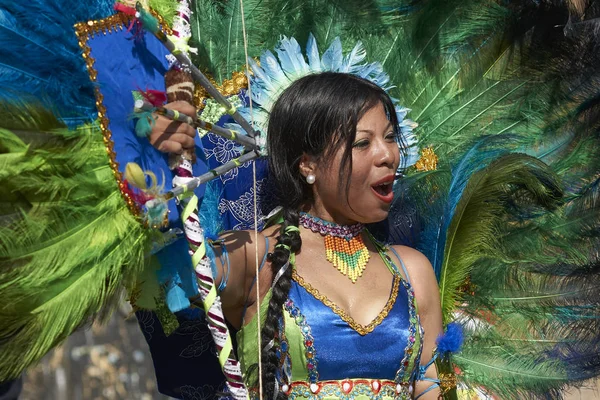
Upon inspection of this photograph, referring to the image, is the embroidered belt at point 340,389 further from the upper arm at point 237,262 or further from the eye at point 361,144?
the eye at point 361,144

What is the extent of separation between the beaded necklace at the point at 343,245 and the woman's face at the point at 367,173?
6 cm

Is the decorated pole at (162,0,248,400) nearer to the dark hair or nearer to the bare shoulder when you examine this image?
the dark hair

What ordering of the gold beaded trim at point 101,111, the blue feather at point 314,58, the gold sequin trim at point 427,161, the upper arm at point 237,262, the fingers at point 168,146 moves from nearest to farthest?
the gold beaded trim at point 101,111, the fingers at point 168,146, the upper arm at point 237,262, the blue feather at point 314,58, the gold sequin trim at point 427,161

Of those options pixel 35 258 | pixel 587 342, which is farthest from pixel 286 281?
pixel 587 342

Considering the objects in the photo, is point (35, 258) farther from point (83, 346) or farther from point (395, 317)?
point (83, 346)

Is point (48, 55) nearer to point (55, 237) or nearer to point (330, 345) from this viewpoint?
point (55, 237)

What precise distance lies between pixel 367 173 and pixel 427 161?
65 cm

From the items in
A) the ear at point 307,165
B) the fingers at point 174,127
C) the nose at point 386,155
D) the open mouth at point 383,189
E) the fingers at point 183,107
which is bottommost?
the open mouth at point 383,189

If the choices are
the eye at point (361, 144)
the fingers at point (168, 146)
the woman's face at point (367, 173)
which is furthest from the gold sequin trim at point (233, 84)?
the fingers at point (168, 146)

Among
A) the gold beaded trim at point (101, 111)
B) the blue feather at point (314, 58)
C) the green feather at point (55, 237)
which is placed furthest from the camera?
the blue feather at point (314, 58)

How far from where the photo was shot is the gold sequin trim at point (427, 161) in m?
3.68

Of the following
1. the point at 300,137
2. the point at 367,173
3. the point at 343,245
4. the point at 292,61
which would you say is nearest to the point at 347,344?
the point at 343,245

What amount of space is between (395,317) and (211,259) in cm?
74

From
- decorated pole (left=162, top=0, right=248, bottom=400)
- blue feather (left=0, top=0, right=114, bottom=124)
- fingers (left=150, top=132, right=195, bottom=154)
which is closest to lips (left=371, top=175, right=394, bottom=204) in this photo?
decorated pole (left=162, top=0, right=248, bottom=400)
